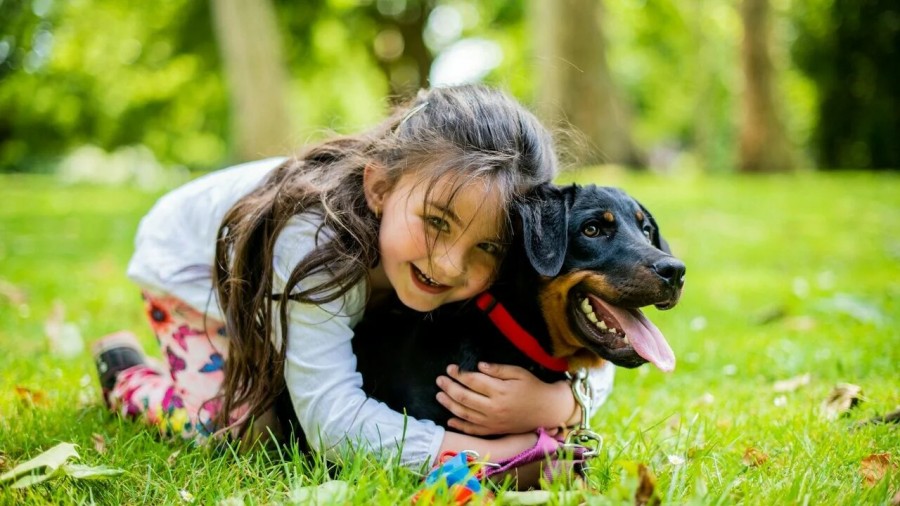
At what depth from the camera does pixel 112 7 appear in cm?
1777

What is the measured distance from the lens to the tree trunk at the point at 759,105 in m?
15.6

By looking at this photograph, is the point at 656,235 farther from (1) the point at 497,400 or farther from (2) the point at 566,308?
(1) the point at 497,400

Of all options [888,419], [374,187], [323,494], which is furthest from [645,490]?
[888,419]

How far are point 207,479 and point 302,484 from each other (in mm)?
285

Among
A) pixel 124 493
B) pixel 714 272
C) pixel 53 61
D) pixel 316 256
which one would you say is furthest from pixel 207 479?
pixel 53 61

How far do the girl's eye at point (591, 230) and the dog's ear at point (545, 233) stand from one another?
0.27ft

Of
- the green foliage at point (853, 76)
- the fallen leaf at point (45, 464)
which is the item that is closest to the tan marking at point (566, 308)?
the fallen leaf at point (45, 464)

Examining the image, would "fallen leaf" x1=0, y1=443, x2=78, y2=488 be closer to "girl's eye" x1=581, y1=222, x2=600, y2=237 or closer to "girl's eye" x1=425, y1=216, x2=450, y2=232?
"girl's eye" x1=425, y1=216, x2=450, y2=232

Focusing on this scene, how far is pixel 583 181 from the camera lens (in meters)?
5.47

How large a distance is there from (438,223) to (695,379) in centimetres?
Answer: 201

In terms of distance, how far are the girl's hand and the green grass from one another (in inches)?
11.8

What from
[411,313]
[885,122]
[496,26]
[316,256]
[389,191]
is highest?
[496,26]

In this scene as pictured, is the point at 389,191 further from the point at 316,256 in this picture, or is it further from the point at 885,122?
the point at 885,122

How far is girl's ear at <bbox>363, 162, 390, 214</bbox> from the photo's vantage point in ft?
9.07
